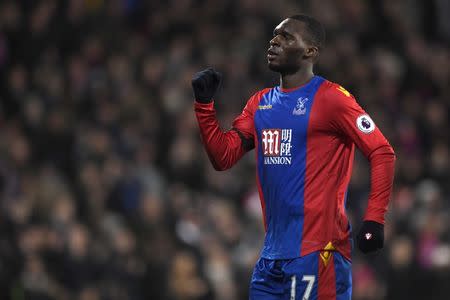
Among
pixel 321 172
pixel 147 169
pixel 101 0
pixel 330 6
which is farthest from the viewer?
pixel 330 6

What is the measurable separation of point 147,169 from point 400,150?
336cm

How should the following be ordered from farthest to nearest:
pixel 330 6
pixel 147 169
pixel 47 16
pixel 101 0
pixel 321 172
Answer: pixel 330 6
pixel 101 0
pixel 47 16
pixel 147 169
pixel 321 172

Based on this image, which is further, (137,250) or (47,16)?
(47,16)

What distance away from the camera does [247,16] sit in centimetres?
1525

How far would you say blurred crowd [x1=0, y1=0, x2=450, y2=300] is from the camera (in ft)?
38.4

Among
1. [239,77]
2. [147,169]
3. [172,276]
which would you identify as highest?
[239,77]

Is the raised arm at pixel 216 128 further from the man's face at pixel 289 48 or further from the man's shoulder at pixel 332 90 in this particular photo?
the man's shoulder at pixel 332 90

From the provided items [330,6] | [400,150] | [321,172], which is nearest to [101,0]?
[330,6]

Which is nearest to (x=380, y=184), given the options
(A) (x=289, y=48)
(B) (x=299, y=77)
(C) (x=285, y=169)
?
(C) (x=285, y=169)

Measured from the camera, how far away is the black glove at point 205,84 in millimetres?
6016

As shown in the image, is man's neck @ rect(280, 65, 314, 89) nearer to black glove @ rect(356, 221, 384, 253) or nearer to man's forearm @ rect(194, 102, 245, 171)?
man's forearm @ rect(194, 102, 245, 171)

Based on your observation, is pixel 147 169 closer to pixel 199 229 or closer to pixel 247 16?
pixel 199 229

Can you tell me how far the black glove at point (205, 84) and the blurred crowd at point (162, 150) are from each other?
543 centimetres

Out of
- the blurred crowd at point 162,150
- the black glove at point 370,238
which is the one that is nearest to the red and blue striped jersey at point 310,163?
the black glove at point 370,238
